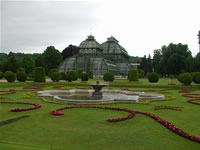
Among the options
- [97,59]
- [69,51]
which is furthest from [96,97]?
[69,51]

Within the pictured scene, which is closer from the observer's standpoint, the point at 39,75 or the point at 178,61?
the point at 39,75

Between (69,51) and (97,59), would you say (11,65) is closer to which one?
(69,51)

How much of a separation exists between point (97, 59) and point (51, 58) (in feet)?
62.0

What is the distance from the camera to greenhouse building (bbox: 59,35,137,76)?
2527 inches

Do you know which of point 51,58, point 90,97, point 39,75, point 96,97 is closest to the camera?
point 96,97

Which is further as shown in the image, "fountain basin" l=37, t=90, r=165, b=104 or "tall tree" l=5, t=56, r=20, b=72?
"tall tree" l=5, t=56, r=20, b=72

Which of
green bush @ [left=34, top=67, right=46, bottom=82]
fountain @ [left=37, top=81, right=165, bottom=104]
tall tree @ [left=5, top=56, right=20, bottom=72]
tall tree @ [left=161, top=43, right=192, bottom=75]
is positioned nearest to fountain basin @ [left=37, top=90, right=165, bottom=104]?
fountain @ [left=37, top=81, right=165, bottom=104]

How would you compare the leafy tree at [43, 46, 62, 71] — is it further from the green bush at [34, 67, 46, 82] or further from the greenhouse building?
the green bush at [34, 67, 46, 82]

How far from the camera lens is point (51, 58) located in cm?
7281

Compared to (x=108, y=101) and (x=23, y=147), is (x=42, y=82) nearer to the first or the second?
(x=108, y=101)

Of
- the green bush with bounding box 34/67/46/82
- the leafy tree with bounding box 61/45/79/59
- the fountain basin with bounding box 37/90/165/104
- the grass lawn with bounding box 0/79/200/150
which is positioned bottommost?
the grass lawn with bounding box 0/79/200/150

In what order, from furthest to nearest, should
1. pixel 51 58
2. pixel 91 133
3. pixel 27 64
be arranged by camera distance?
pixel 27 64
pixel 51 58
pixel 91 133

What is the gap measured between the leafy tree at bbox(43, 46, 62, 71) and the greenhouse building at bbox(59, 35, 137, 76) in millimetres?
6731

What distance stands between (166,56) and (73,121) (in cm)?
6523
